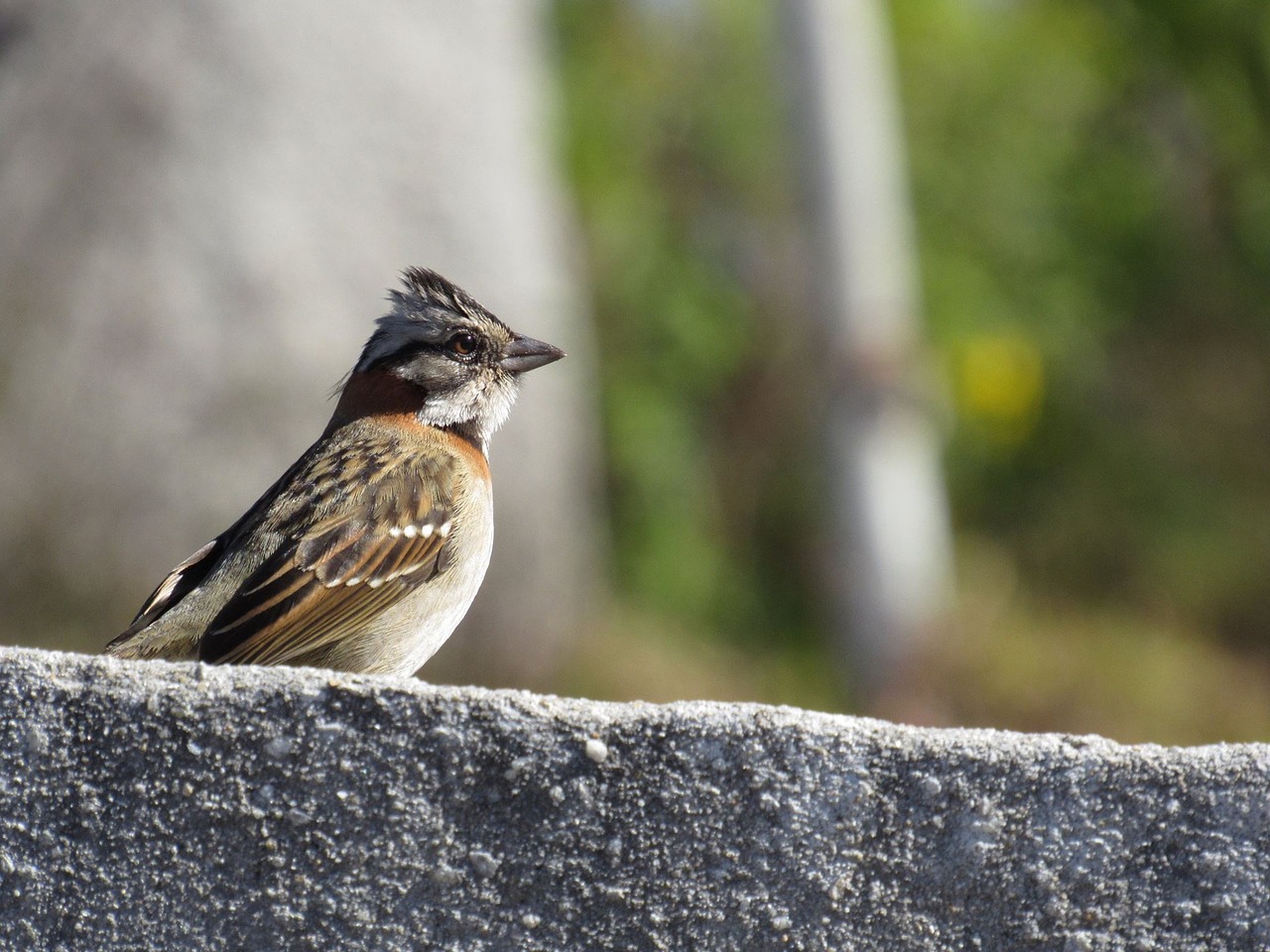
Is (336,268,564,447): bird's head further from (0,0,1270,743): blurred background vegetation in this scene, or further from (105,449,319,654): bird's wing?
(0,0,1270,743): blurred background vegetation

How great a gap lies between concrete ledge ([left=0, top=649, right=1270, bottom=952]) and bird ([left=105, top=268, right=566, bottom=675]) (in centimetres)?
118

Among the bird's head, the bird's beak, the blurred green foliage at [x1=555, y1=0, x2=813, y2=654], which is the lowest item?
the bird's head

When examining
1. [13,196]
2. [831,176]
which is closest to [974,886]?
[13,196]

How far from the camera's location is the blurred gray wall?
8227 millimetres

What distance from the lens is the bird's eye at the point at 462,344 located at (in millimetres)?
4367

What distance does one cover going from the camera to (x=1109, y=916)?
7.01 feet

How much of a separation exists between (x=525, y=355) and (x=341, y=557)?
97 centimetres

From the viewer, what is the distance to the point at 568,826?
6.99 feet

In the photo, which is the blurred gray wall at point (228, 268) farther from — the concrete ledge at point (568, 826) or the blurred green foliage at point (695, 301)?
the concrete ledge at point (568, 826)

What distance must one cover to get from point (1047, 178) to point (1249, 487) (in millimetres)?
2714

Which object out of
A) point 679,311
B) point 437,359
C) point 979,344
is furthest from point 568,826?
point 979,344

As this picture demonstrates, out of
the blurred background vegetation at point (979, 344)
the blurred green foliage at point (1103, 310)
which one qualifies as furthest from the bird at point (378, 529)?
the blurred green foliage at point (1103, 310)

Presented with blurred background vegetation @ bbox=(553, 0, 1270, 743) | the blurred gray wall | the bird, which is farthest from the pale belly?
blurred background vegetation @ bbox=(553, 0, 1270, 743)

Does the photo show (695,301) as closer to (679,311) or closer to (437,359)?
(679,311)
